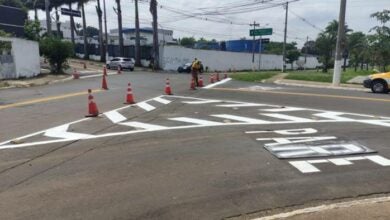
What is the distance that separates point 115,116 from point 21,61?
20.2 m

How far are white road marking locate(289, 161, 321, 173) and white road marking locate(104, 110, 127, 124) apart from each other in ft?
19.9

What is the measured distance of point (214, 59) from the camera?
233 feet

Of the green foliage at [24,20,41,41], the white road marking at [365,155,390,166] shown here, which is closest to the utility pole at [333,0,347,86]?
the white road marking at [365,155,390,166]

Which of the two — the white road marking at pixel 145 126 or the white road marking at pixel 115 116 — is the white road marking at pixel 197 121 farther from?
the white road marking at pixel 115 116

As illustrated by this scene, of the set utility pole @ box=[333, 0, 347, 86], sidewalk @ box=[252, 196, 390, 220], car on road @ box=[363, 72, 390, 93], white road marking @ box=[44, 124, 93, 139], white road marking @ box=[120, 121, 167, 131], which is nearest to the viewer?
sidewalk @ box=[252, 196, 390, 220]

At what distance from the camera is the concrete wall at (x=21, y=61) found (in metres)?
29.0

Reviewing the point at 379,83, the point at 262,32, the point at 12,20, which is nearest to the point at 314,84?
the point at 379,83

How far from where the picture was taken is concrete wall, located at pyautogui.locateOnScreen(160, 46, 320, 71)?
6291 centimetres

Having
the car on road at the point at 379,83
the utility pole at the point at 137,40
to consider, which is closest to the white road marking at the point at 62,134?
the car on road at the point at 379,83

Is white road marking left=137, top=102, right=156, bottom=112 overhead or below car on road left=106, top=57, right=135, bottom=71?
overhead

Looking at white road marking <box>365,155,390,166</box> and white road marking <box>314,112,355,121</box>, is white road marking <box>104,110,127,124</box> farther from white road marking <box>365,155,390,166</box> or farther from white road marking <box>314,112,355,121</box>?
white road marking <box>365,155,390,166</box>

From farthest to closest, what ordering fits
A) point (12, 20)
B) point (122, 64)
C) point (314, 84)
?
1. point (12, 20)
2. point (122, 64)
3. point (314, 84)

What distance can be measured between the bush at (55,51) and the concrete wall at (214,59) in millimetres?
25548

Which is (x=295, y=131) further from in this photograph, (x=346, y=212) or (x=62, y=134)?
(x=346, y=212)
